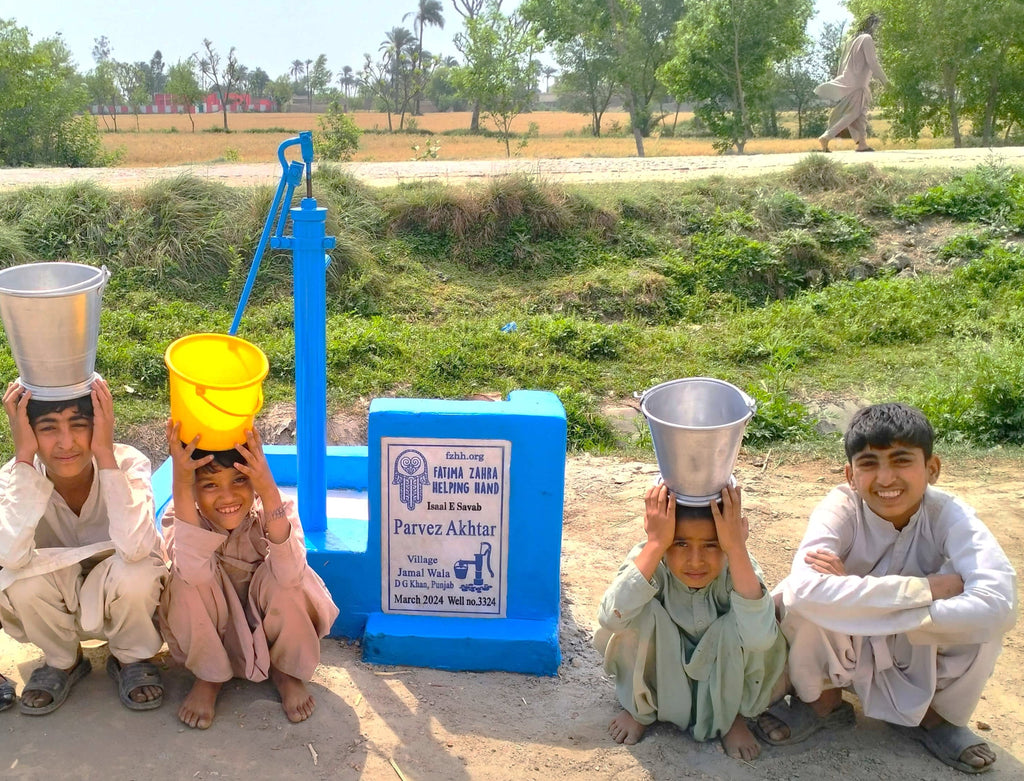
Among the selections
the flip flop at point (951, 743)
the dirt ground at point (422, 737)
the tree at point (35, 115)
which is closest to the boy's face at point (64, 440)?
the dirt ground at point (422, 737)

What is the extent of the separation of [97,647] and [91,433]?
859 mm

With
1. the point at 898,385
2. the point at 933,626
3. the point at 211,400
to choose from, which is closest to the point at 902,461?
the point at 933,626

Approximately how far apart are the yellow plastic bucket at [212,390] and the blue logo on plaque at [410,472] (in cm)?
63

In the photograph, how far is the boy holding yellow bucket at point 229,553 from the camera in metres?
2.66

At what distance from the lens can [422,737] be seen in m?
2.86

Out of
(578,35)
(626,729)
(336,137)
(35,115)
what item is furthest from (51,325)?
(578,35)

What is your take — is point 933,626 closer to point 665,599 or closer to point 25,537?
point 665,599

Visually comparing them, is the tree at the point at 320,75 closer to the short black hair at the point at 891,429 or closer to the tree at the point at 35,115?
the tree at the point at 35,115

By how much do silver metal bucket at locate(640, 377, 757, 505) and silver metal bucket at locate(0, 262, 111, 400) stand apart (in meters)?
1.51

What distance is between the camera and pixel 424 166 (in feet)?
43.8

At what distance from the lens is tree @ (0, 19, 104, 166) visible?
1997 centimetres

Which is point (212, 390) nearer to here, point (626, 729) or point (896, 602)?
point (626, 729)

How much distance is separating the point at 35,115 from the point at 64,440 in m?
20.3

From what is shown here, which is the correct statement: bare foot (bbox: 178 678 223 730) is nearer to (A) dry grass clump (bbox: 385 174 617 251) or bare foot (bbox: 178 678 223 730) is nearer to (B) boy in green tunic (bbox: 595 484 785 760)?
(B) boy in green tunic (bbox: 595 484 785 760)
